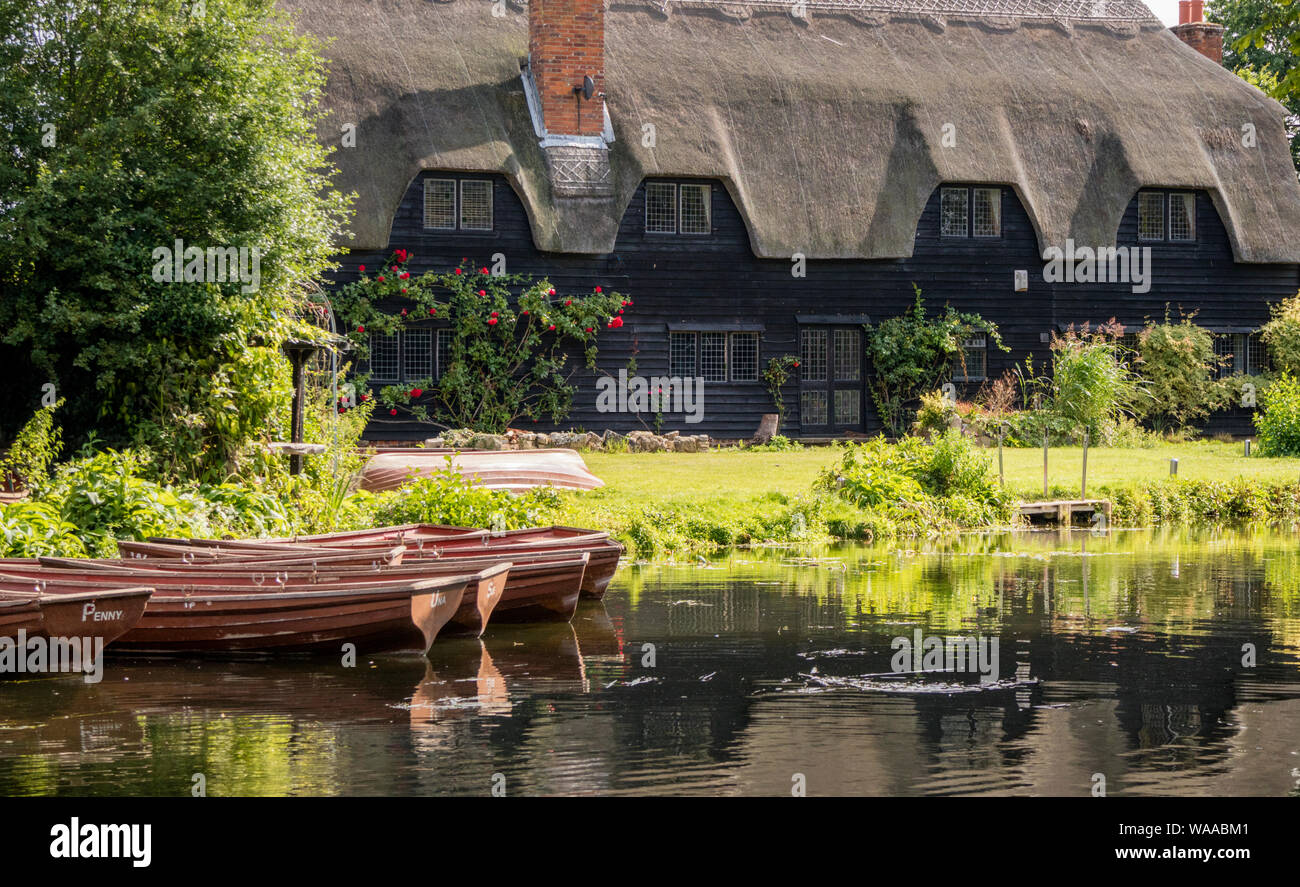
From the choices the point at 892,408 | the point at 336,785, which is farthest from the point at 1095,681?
the point at 892,408

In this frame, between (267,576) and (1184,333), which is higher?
(1184,333)

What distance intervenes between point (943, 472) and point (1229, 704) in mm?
11557

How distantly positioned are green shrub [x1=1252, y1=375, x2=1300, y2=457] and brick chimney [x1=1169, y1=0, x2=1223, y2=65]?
1188cm

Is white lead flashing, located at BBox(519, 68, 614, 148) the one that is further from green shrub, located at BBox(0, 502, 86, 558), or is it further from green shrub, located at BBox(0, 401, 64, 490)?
green shrub, located at BBox(0, 502, 86, 558)

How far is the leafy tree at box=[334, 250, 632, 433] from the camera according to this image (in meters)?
26.8

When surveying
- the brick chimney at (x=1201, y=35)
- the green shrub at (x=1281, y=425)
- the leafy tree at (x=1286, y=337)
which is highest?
the brick chimney at (x=1201, y=35)

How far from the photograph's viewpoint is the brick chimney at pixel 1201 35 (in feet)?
119

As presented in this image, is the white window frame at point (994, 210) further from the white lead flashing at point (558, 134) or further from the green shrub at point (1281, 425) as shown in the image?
the white lead flashing at point (558, 134)

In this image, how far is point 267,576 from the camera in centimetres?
1212

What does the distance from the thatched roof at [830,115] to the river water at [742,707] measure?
1415 cm

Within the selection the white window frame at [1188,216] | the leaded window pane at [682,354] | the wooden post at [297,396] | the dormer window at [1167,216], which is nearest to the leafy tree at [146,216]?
the wooden post at [297,396]

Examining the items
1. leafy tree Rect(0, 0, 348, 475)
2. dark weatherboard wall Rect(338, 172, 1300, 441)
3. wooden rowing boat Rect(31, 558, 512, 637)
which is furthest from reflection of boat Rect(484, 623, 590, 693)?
dark weatherboard wall Rect(338, 172, 1300, 441)

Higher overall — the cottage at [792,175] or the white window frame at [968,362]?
the cottage at [792,175]
